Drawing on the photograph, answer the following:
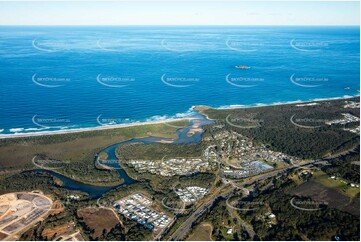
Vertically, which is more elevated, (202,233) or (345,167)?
(345,167)

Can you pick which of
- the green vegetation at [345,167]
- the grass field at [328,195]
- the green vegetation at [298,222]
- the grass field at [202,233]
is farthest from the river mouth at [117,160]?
the green vegetation at [345,167]

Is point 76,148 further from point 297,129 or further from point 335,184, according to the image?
point 297,129

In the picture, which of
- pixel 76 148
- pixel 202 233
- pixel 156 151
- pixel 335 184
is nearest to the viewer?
pixel 202 233

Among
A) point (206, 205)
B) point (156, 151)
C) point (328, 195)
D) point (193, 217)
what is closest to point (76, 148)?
point (156, 151)

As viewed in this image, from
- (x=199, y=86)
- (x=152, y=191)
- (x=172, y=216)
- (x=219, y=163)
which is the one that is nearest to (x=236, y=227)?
(x=172, y=216)

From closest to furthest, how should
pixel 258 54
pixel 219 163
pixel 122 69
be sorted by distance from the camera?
pixel 219 163
pixel 122 69
pixel 258 54

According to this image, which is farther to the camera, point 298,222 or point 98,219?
point 98,219

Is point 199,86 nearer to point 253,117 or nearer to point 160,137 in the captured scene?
point 253,117

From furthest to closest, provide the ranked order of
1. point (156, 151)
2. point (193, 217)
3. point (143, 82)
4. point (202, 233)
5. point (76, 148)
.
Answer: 1. point (143, 82)
2. point (76, 148)
3. point (156, 151)
4. point (193, 217)
5. point (202, 233)
